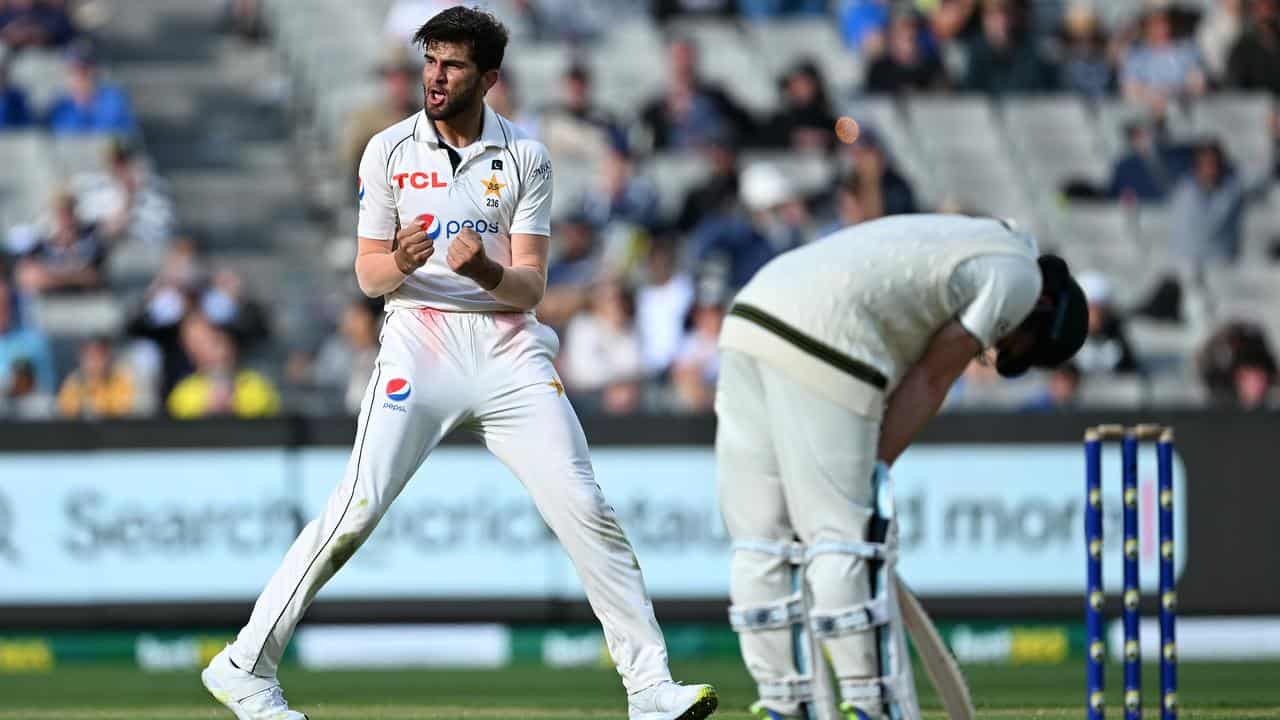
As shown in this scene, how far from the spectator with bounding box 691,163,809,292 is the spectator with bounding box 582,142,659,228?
1.41 feet

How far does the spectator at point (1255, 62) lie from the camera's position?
18.3m

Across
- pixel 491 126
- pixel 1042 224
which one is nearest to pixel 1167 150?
pixel 1042 224

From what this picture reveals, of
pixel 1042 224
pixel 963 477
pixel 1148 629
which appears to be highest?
pixel 1042 224

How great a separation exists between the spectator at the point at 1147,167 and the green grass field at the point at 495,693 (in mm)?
5963

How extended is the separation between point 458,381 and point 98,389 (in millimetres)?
7764

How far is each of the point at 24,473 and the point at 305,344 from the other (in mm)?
3167

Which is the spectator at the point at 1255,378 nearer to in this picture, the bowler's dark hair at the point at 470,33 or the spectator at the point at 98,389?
the spectator at the point at 98,389

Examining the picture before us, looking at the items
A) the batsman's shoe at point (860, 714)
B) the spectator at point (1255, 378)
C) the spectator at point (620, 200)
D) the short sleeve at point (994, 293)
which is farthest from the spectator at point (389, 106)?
the batsman's shoe at point (860, 714)

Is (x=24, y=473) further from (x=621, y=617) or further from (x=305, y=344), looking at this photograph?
(x=621, y=617)

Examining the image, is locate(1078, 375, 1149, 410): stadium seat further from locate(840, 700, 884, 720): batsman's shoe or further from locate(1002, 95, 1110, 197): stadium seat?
locate(840, 700, 884, 720): batsman's shoe

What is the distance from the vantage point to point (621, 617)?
7.24m

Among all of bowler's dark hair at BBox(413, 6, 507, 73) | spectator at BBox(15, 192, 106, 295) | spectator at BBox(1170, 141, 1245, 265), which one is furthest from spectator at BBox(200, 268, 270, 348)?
bowler's dark hair at BBox(413, 6, 507, 73)

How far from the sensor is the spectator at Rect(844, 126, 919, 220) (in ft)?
52.1

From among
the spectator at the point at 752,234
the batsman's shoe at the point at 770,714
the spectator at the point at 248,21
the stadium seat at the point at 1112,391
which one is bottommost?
the stadium seat at the point at 1112,391
